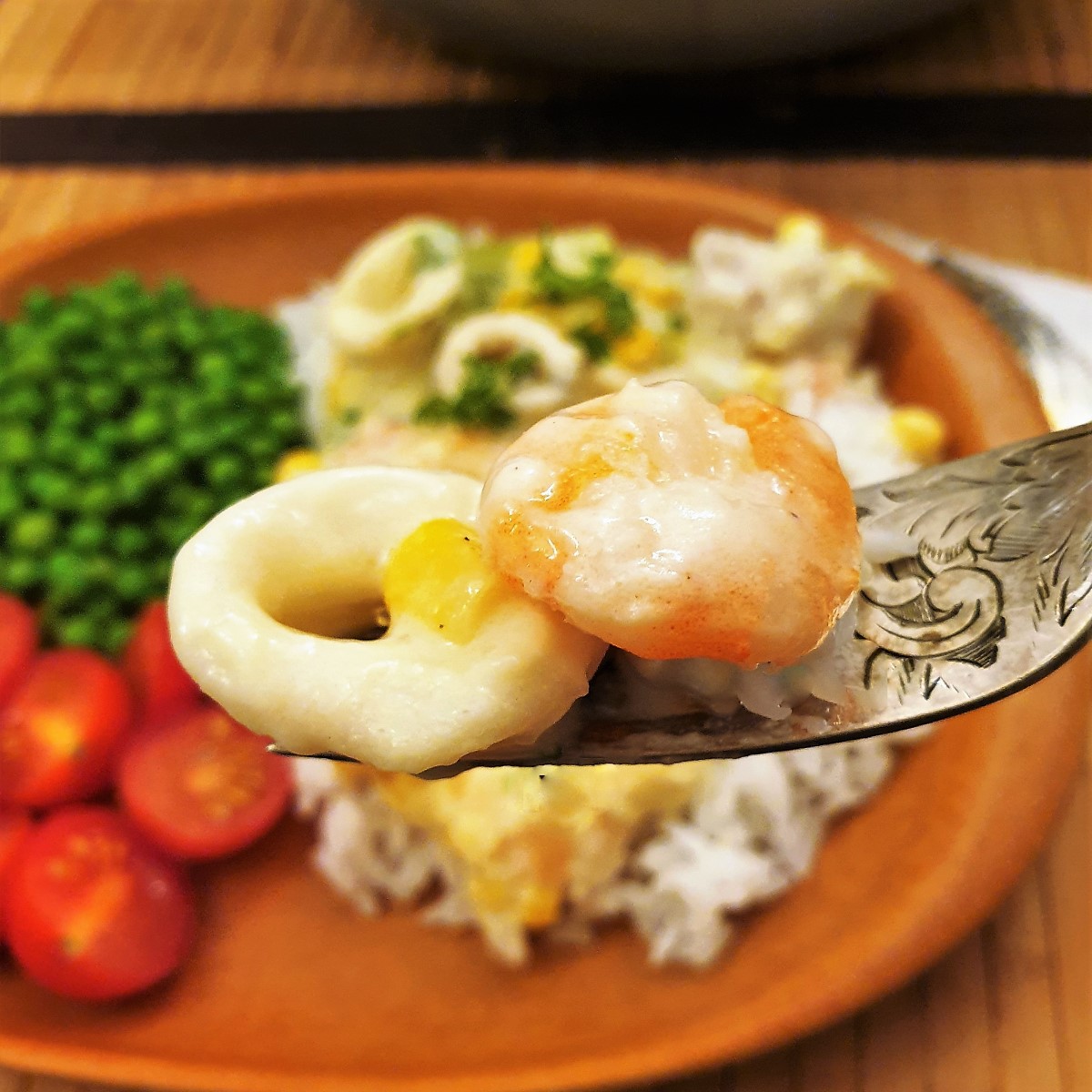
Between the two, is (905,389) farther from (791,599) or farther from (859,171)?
(791,599)

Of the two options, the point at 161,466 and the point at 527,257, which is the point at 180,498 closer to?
the point at 161,466

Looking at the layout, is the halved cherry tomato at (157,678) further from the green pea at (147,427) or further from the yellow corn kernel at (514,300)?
the yellow corn kernel at (514,300)

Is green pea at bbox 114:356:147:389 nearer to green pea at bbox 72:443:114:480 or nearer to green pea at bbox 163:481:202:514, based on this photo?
green pea at bbox 72:443:114:480

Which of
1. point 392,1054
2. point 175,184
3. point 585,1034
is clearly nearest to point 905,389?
point 585,1034

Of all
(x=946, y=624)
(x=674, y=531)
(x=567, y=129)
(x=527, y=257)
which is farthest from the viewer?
(x=567, y=129)

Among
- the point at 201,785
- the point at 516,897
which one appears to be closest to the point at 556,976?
the point at 516,897

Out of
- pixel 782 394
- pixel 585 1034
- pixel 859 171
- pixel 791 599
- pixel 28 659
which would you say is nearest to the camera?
pixel 791 599
